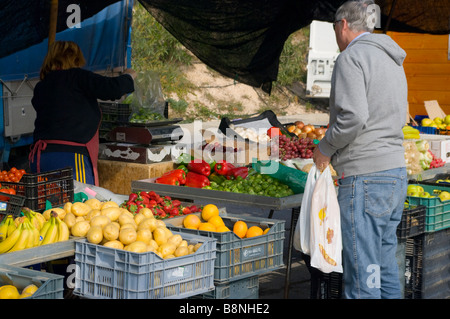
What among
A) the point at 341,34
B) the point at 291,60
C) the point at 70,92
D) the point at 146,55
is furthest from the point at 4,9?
the point at 291,60

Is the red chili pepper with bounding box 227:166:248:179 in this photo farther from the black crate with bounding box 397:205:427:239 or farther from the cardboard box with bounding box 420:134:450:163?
the cardboard box with bounding box 420:134:450:163

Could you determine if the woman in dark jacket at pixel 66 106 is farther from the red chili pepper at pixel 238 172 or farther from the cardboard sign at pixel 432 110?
the cardboard sign at pixel 432 110

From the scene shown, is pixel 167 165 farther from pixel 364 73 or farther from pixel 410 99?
pixel 410 99

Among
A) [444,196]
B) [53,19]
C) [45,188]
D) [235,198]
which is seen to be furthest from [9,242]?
[53,19]

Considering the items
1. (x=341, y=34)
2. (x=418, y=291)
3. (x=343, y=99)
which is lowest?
(x=418, y=291)

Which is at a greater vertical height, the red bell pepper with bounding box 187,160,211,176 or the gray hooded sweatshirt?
the gray hooded sweatshirt

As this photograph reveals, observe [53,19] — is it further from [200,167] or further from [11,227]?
[11,227]

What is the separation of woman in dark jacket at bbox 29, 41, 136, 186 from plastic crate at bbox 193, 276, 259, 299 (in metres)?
2.30

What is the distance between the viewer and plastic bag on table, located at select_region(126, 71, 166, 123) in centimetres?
715

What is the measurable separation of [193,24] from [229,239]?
3.92 m

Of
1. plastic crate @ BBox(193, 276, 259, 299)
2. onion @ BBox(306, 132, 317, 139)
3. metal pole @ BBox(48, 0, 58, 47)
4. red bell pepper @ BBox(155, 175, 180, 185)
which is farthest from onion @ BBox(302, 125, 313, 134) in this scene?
plastic crate @ BBox(193, 276, 259, 299)

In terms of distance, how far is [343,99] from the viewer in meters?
3.79

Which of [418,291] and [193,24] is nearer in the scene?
[418,291]

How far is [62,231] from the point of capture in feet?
12.8
